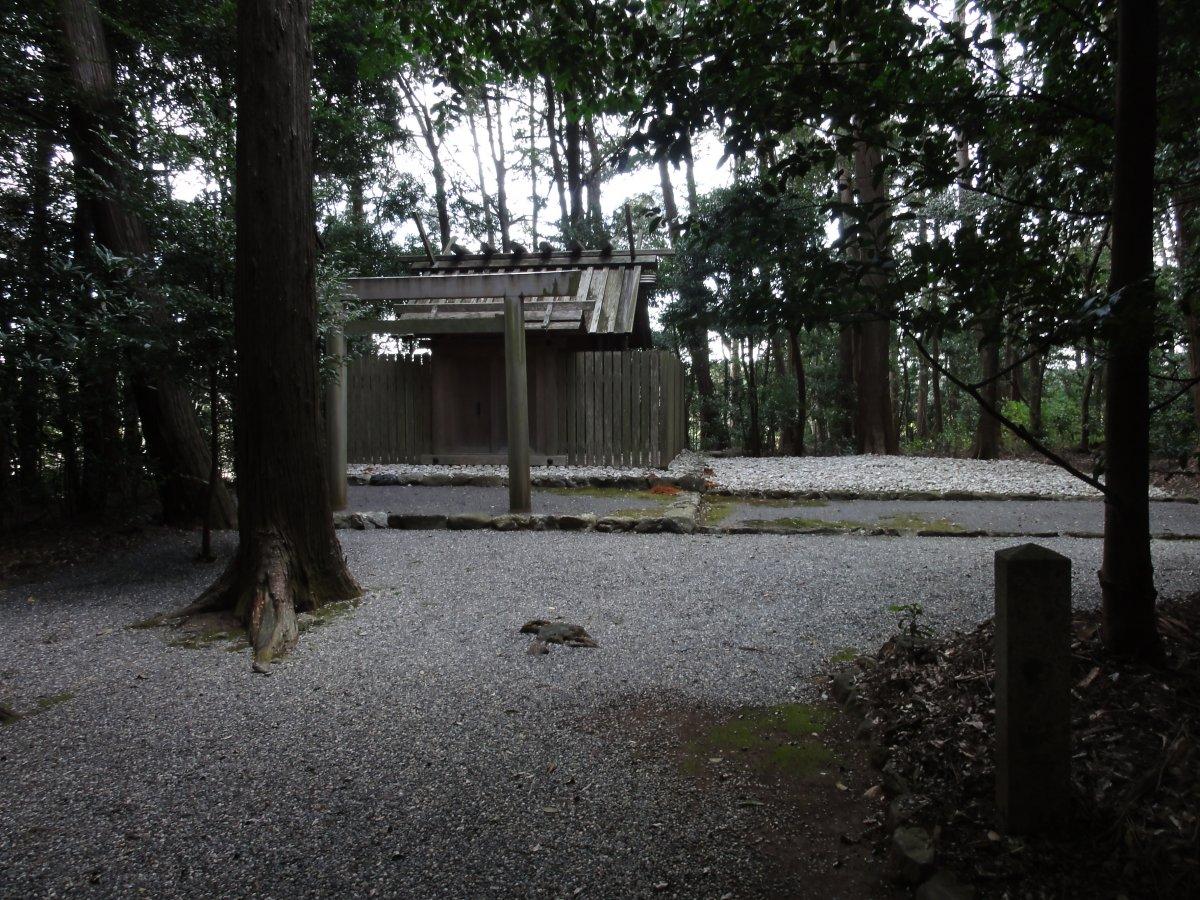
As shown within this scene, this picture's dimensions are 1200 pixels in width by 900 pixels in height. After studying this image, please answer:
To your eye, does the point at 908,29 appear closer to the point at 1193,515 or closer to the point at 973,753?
the point at 973,753

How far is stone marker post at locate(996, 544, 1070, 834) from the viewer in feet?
6.08

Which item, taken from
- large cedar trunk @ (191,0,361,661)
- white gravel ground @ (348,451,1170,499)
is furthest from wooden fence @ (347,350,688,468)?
large cedar trunk @ (191,0,361,661)

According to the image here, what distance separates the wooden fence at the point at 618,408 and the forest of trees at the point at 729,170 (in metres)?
4.74

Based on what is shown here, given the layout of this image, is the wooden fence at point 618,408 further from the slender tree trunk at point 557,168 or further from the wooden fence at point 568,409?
the slender tree trunk at point 557,168

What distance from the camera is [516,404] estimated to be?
765 centimetres

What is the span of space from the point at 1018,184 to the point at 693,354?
16591 millimetres

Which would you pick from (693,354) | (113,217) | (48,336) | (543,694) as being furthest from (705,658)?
(693,354)

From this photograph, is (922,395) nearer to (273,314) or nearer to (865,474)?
(865,474)

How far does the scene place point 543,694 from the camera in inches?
126

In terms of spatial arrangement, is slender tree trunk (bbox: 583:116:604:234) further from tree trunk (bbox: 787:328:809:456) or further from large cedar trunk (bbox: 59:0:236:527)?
large cedar trunk (bbox: 59:0:236:527)

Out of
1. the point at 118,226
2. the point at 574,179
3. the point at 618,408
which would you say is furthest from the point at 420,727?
the point at 574,179

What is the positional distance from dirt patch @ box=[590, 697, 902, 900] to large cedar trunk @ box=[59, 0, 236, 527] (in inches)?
208

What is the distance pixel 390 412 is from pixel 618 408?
4.06 meters

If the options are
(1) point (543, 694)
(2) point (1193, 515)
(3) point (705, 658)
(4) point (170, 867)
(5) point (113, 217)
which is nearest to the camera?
(4) point (170, 867)
